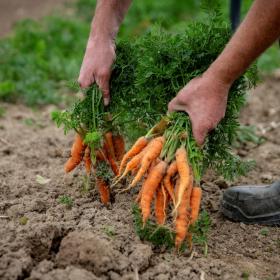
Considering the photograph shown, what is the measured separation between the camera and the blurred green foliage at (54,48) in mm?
5609

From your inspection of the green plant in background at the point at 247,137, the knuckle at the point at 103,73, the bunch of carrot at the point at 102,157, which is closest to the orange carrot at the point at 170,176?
the bunch of carrot at the point at 102,157

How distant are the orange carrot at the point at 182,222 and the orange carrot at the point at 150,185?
5.9 inches

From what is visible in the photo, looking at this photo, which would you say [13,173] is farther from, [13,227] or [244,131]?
[244,131]

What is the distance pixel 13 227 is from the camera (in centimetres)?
300

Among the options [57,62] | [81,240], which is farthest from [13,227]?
[57,62]

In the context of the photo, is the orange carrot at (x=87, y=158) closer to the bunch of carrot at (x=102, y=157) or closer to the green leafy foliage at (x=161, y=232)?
the bunch of carrot at (x=102, y=157)

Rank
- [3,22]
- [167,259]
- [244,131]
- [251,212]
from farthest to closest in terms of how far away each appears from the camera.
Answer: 1. [3,22]
2. [244,131]
3. [251,212]
4. [167,259]

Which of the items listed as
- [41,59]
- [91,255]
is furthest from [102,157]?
[41,59]

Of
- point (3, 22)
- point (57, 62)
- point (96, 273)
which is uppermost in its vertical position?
point (3, 22)

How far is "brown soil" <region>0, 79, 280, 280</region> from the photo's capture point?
8.96ft

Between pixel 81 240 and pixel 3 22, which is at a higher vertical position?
pixel 3 22

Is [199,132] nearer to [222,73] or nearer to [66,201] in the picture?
[222,73]

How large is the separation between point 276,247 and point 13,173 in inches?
69.7

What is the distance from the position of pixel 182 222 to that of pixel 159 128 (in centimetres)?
53
